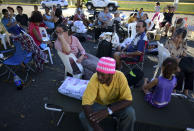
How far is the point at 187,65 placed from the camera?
9.59 ft

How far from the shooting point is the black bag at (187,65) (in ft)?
9.48

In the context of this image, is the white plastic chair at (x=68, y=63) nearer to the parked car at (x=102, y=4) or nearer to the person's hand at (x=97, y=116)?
the person's hand at (x=97, y=116)

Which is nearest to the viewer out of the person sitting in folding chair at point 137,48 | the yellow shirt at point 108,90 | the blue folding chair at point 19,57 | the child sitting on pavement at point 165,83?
the yellow shirt at point 108,90

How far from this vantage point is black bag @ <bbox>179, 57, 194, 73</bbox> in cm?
289

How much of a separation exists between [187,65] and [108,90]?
195cm

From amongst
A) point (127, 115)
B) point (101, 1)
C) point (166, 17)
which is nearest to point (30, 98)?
point (127, 115)

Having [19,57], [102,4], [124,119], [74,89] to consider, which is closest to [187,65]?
[124,119]

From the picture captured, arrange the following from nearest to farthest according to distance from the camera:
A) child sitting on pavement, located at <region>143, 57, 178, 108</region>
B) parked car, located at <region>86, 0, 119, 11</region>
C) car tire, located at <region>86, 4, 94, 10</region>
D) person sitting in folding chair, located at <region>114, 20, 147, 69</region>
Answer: child sitting on pavement, located at <region>143, 57, 178, 108</region>, person sitting in folding chair, located at <region>114, 20, 147, 69</region>, parked car, located at <region>86, 0, 119, 11</region>, car tire, located at <region>86, 4, 94, 10</region>

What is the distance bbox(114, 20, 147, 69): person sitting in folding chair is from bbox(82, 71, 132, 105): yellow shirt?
1.85 meters

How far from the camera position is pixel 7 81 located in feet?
13.1

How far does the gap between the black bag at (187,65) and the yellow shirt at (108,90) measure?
167cm

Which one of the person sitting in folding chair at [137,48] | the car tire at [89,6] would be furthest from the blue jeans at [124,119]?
the car tire at [89,6]

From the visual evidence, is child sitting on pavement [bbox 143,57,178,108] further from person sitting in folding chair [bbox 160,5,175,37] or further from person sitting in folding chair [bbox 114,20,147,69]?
person sitting in folding chair [bbox 160,5,175,37]

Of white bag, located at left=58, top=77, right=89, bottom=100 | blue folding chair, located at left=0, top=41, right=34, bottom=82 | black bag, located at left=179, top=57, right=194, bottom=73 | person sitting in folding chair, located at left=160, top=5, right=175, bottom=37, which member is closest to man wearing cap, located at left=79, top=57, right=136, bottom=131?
white bag, located at left=58, top=77, right=89, bottom=100
